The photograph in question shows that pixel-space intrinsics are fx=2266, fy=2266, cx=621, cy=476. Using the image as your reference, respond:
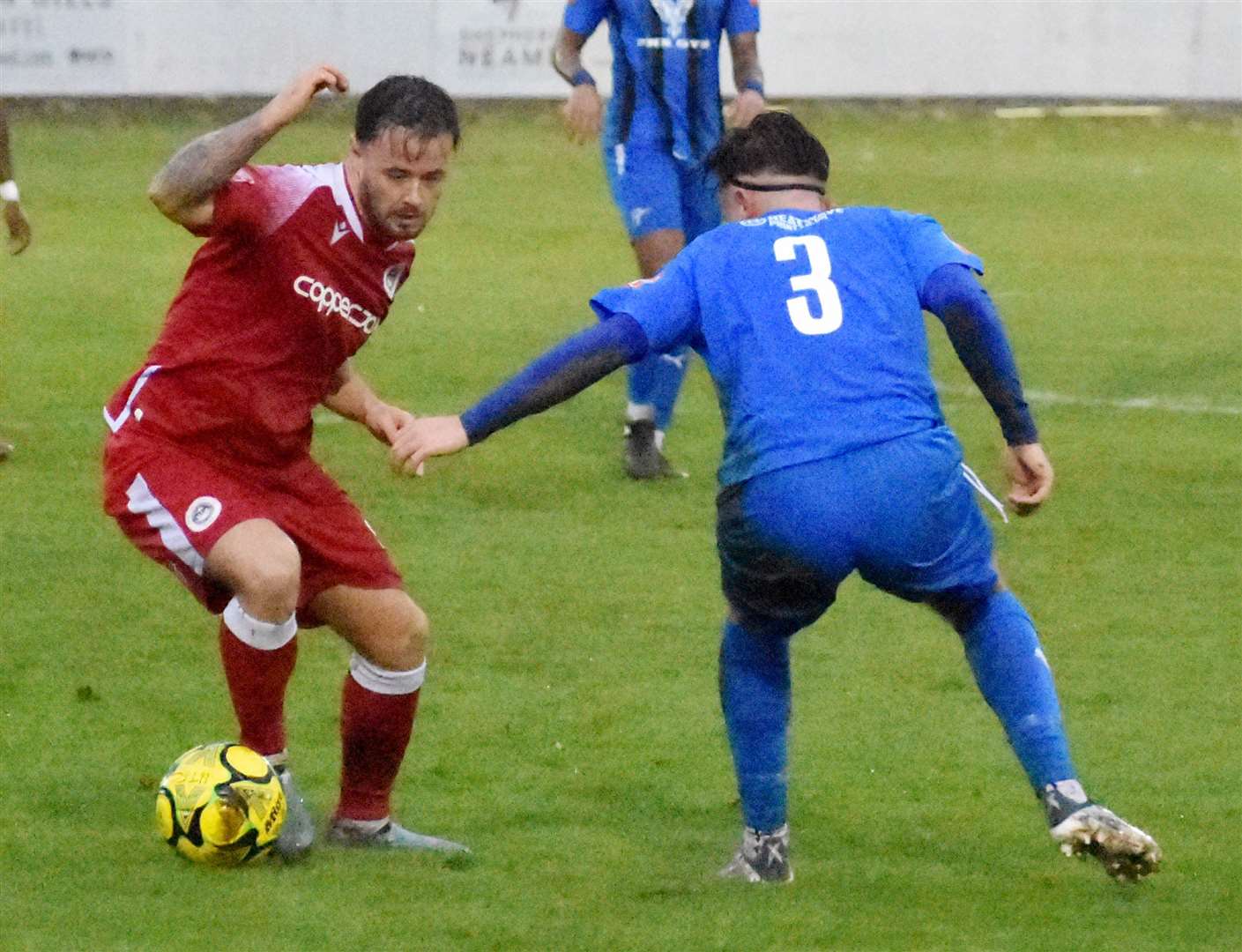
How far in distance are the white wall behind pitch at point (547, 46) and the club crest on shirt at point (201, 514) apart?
16.1m

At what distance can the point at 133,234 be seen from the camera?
16.3m

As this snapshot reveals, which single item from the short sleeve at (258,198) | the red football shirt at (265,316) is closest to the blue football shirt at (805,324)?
the red football shirt at (265,316)

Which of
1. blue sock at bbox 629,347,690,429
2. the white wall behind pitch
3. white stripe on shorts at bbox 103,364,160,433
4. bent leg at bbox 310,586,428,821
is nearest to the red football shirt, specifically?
white stripe on shorts at bbox 103,364,160,433

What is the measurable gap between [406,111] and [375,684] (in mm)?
1311

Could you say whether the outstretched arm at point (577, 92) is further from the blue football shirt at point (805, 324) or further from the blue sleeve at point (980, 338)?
the blue sleeve at point (980, 338)

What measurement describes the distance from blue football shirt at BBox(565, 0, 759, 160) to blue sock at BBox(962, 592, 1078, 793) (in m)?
4.92

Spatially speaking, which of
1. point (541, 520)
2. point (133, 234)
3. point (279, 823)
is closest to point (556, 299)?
point (133, 234)

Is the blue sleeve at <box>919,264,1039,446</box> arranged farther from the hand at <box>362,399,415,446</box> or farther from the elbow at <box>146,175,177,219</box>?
the elbow at <box>146,175,177,219</box>

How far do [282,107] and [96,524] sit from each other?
13.5ft

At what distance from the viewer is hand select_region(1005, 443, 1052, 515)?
15.7 ft

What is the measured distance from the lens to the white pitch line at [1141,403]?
1072 centimetres

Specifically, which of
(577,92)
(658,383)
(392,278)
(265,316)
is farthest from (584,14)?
(265,316)

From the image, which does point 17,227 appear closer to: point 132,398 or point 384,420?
point 132,398

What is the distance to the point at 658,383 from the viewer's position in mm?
9266
